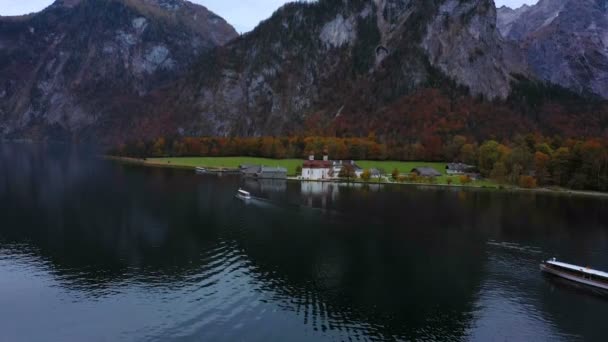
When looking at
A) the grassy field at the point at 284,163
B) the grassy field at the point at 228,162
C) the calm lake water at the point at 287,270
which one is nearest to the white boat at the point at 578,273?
the calm lake water at the point at 287,270

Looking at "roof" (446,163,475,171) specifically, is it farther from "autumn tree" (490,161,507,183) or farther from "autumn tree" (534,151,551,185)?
"autumn tree" (534,151,551,185)

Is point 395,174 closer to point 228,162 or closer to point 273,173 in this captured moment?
point 273,173

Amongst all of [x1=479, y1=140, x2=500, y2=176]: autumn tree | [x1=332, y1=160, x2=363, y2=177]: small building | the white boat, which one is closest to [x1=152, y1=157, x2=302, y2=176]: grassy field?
[x1=332, y1=160, x2=363, y2=177]: small building

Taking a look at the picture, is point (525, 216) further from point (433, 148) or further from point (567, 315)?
point (433, 148)

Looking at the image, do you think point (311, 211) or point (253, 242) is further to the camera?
point (311, 211)

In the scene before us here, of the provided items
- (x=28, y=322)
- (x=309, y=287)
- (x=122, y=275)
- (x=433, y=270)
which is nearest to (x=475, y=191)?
(x=433, y=270)

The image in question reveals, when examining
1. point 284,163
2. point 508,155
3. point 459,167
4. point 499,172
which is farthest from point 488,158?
point 284,163
